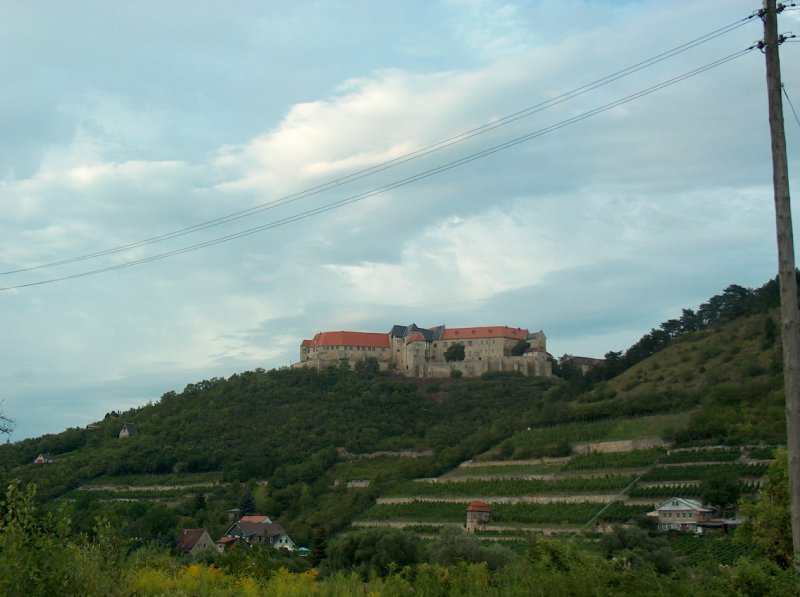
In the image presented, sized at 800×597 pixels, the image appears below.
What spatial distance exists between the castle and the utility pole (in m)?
107

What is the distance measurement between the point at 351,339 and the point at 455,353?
53.0ft

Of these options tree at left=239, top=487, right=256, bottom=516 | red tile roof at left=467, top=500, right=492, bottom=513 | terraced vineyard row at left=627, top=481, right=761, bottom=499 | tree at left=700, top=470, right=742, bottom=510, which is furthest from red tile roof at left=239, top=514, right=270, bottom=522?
tree at left=700, top=470, right=742, bottom=510

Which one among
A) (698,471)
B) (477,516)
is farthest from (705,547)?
(477,516)

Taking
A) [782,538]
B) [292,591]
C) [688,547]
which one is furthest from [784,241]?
[688,547]

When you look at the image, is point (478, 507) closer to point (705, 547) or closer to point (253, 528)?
point (705, 547)

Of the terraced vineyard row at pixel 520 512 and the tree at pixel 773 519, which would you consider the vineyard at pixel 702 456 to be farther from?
the tree at pixel 773 519

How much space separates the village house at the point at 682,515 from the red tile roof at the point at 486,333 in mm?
80844

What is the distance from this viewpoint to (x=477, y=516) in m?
50.2

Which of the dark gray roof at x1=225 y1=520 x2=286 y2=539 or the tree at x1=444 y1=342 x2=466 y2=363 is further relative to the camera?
the tree at x1=444 y1=342 x2=466 y2=363

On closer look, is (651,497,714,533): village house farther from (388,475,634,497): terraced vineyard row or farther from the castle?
the castle

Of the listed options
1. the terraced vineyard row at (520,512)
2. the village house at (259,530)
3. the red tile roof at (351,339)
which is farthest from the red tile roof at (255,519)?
the red tile roof at (351,339)

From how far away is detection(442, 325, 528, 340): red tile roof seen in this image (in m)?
125

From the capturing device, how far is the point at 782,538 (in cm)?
2725

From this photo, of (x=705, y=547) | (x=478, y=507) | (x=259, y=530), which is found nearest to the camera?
(x=705, y=547)
